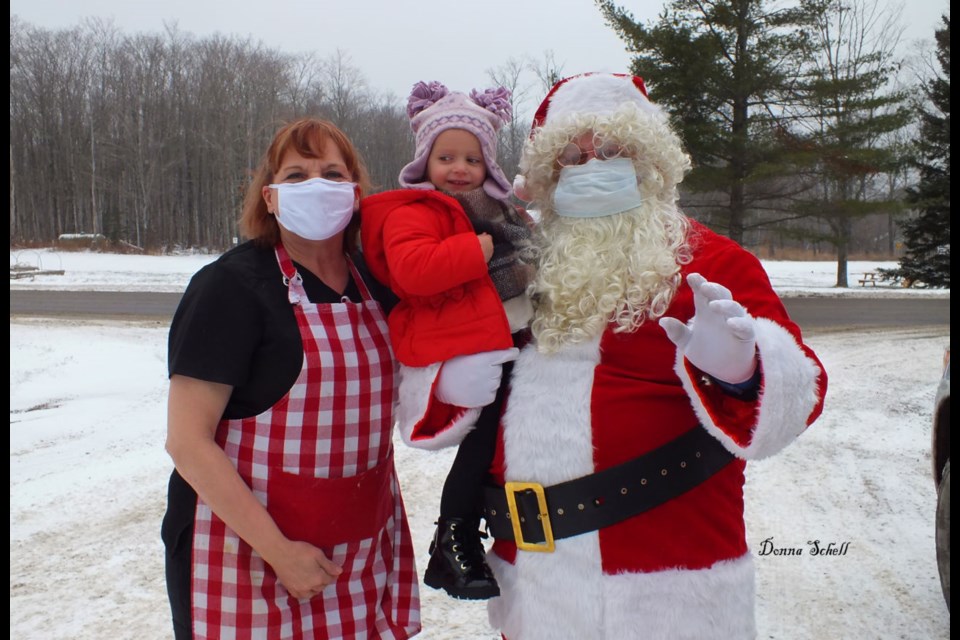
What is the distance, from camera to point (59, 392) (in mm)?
6992

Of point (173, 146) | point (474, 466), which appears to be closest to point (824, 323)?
point (474, 466)

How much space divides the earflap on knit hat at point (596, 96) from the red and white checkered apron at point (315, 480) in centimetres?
78

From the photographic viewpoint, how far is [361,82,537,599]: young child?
1.91 m

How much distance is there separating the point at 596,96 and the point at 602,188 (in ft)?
0.95

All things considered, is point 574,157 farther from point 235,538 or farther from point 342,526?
point 235,538

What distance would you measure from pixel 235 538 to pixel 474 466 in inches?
25.7

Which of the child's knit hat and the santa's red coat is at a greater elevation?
the child's knit hat

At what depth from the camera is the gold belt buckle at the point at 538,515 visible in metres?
1.82

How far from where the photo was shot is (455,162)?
2.30 meters

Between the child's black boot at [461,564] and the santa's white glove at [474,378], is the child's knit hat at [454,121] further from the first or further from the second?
the child's black boot at [461,564]

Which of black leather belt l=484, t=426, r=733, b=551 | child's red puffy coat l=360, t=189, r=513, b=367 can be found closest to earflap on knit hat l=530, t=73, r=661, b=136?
child's red puffy coat l=360, t=189, r=513, b=367
